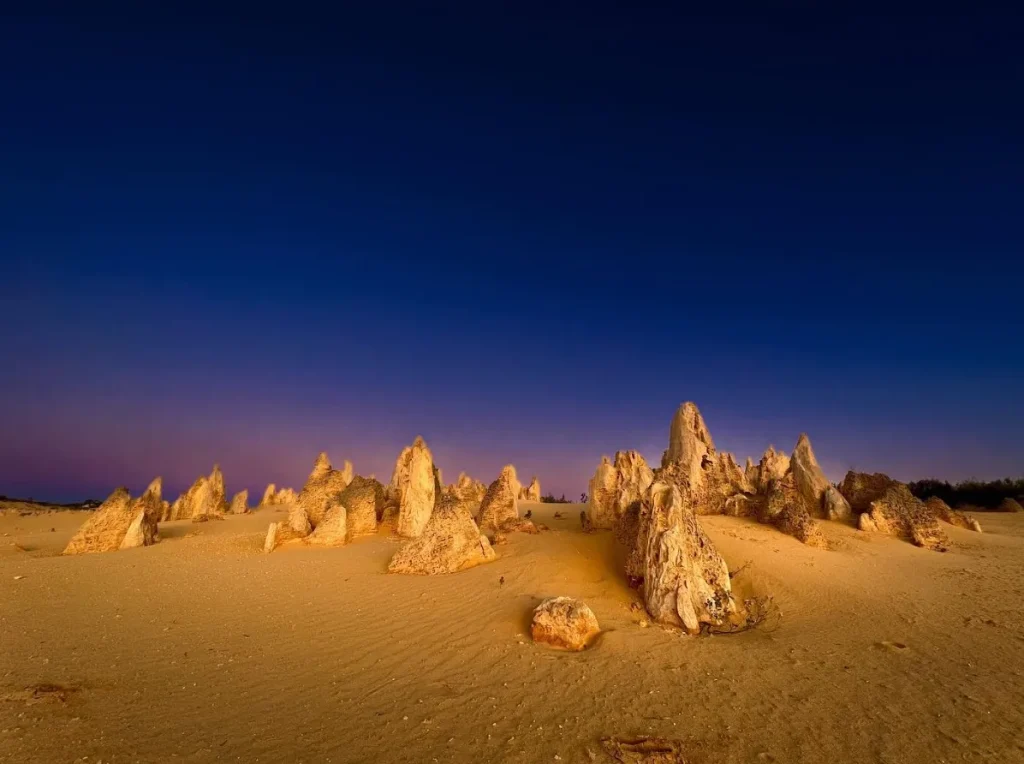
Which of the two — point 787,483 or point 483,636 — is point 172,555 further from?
point 787,483

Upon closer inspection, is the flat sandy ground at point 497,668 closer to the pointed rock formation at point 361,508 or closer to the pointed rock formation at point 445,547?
the pointed rock formation at point 445,547

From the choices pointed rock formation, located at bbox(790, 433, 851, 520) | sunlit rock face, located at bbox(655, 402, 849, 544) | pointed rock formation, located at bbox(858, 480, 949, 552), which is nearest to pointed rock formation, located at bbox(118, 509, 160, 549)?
sunlit rock face, located at bbox(655, 402, 849, 544)

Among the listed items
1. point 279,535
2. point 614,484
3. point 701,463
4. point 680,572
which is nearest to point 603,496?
point 614,484

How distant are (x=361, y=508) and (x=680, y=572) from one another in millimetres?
15512

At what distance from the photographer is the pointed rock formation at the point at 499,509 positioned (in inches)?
763

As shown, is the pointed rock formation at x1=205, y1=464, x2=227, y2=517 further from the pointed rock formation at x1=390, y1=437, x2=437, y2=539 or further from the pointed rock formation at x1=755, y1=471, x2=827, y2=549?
the pointed rock formation at x1=755, y1=471, x2=827, y2=549

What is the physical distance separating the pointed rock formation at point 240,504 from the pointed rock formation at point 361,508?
22.8 meters

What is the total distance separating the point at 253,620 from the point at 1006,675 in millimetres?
13775

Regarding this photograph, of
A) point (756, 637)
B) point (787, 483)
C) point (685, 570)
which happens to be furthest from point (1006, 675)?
point (787, 483)

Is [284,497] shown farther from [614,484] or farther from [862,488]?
[862,488]

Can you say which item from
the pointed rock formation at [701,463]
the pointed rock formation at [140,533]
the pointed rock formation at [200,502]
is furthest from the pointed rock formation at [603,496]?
the pointed rock formation at [200,502]

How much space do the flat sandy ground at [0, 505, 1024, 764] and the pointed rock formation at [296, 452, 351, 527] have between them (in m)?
7.79

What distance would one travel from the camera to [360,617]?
35.3ft

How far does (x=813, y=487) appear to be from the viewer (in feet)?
67.2
